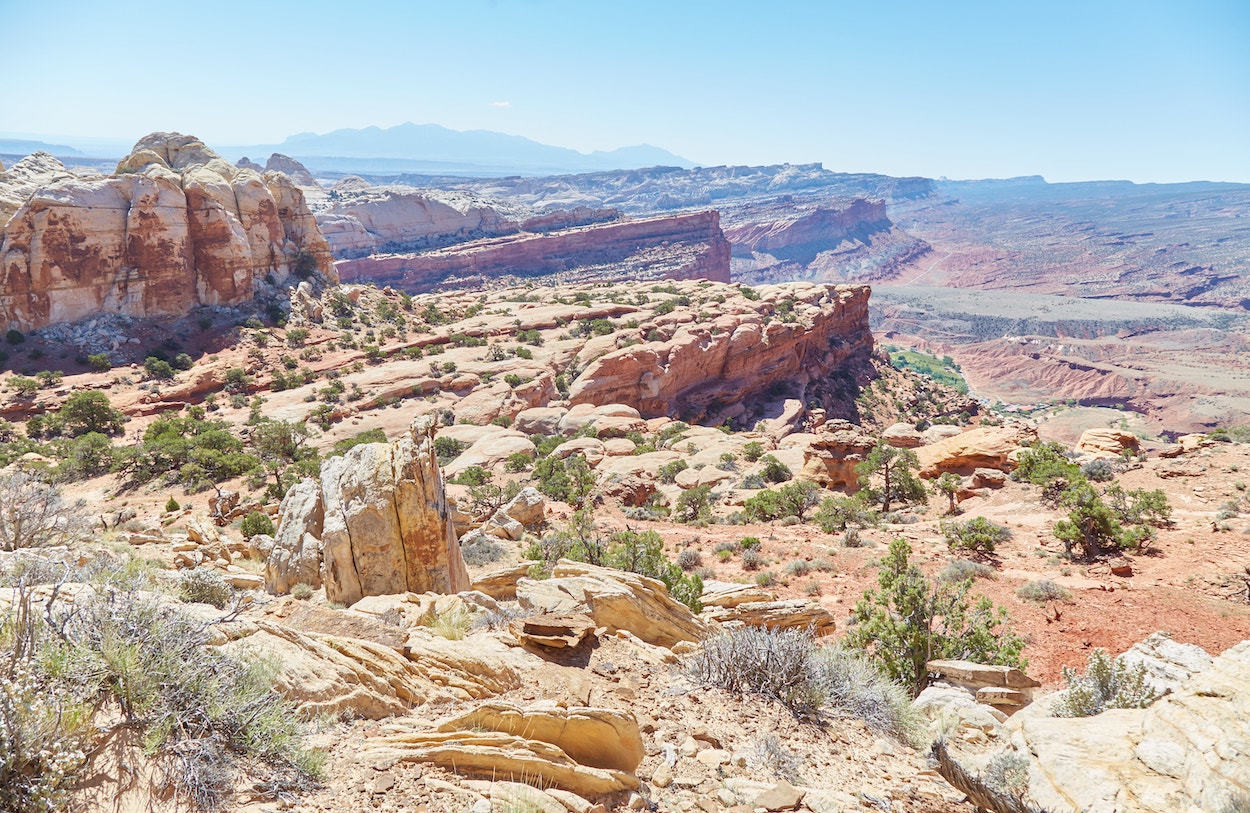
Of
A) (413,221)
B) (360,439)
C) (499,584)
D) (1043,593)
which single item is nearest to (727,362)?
(360,439)

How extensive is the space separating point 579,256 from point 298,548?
364 ft

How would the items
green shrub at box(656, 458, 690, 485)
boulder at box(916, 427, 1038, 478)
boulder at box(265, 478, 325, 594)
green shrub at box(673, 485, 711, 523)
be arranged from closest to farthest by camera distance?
boulder at box(265, 478, 325, 594) < green shrub at box(673, 485, 711, 523) < boulder at box(916, 427, 1038, 478) < green shrub at box(656, 458, 690, 485)

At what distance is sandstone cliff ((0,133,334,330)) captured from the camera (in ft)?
117

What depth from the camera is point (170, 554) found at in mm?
11195

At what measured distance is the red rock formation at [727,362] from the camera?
1663 inches

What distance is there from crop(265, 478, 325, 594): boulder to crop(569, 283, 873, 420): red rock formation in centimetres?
2943

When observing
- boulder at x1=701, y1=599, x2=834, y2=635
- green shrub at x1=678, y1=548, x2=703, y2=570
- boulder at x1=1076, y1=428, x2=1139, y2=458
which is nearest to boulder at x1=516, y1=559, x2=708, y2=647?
boulder at x1=701, y1=599, x2=834, y2=635

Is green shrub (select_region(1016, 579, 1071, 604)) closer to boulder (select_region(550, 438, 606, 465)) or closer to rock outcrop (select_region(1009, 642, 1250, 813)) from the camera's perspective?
rock outcrop (select_region(1009, 642, 1250, 813))

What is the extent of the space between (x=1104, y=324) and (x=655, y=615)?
15718 cm

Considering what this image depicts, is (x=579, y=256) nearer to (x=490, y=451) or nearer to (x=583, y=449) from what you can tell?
(x=583, y=449)

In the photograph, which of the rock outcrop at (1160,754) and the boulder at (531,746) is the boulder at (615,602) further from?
the rock outcrop at (1160,754)

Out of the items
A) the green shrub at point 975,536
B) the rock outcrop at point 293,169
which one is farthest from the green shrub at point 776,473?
the rock outcrop at point 293,169

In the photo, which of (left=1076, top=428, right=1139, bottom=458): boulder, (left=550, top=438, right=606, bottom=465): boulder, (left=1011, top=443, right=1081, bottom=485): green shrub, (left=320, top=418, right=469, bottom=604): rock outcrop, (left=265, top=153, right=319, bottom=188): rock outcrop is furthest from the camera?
(left=265, top=153, right=319, bottom=188): rock outcrop

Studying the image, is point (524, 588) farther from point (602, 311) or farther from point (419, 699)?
point (602, 311)
